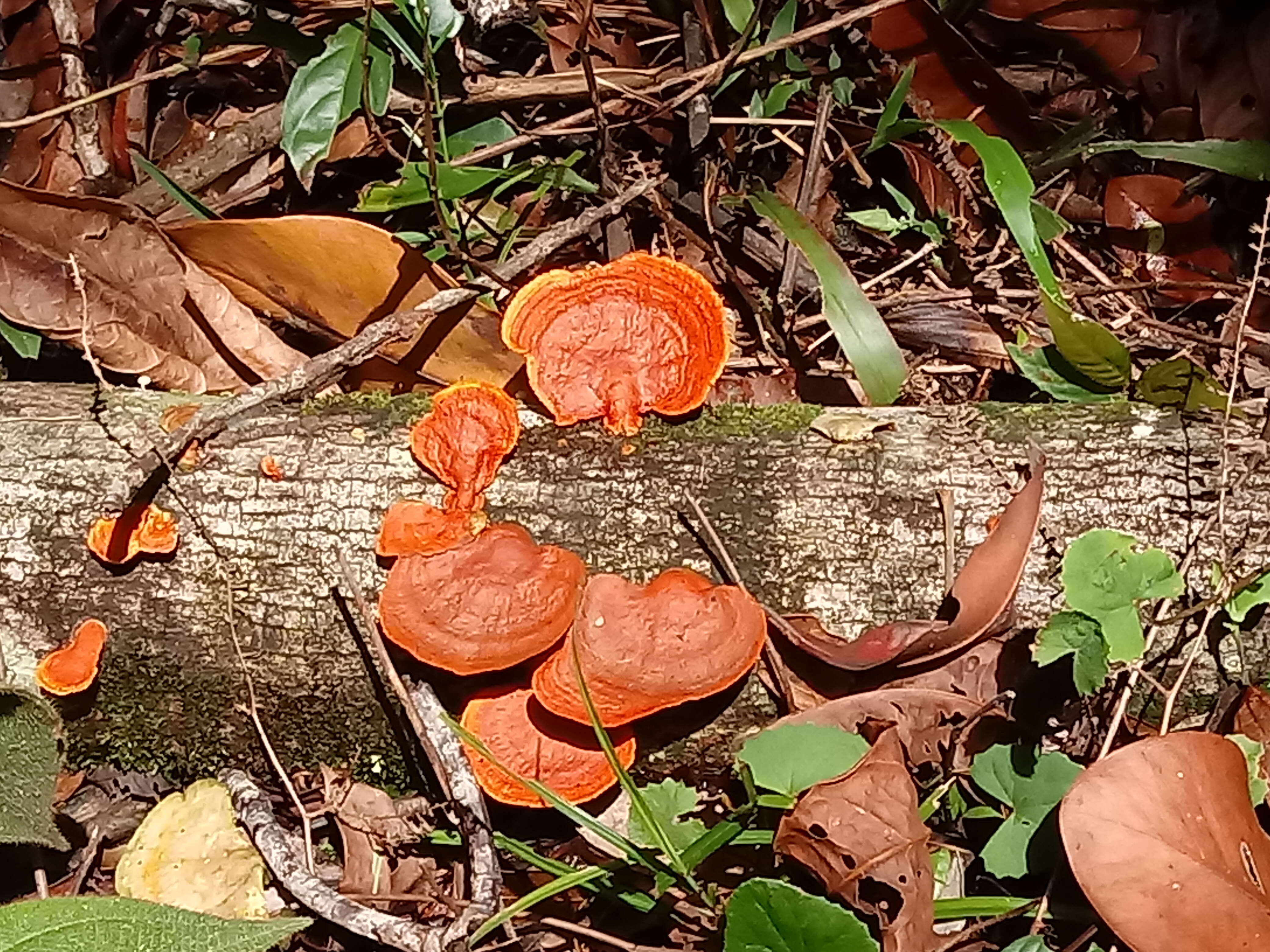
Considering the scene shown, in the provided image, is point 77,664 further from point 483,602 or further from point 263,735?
point 483,602

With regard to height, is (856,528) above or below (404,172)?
below

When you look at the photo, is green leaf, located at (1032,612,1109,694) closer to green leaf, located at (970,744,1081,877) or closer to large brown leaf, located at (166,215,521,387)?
green leaf, located at (970,744,1081,877)

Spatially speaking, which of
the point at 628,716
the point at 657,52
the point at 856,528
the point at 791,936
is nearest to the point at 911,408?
the point at 856,528

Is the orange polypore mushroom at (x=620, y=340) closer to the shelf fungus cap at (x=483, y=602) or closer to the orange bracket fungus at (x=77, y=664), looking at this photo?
the shelf fungus cap at (x=483, y=602)

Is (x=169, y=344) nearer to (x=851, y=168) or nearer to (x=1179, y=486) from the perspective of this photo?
(x=851, y=168)

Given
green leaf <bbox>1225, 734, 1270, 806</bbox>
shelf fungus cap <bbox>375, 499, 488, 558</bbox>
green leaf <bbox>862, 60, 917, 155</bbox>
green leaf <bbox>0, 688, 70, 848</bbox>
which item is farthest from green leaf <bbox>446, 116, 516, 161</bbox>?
green leaf <bbox>1225, 734, 1270, 806</bbox>

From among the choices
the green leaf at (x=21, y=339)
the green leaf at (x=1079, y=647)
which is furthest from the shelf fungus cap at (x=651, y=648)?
the green leaf at (x=21, y=339)
